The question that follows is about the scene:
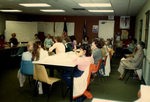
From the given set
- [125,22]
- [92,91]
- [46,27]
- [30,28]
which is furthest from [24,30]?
[92,91]

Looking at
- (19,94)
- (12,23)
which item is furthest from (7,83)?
(12,23)

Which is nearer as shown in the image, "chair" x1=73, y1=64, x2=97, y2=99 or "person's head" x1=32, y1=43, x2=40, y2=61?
"chair" x1=73, y1=64, x2=97, y2=99

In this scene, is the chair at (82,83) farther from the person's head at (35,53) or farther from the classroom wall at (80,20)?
the classroom wall at (80,20)

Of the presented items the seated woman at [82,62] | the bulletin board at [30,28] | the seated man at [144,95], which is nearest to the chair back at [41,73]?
the seated woman at [82,62]

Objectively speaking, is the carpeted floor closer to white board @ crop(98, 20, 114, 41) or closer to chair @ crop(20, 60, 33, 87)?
chair @ crop(20, 60, 33, 87)

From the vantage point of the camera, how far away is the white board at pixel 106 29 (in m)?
11.2

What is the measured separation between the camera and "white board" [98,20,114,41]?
36.6 ft

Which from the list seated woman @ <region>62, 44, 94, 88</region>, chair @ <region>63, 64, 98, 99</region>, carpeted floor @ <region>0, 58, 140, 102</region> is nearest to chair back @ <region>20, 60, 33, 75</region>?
carpeted floor @ <region>0, 58, 140, 102</region>

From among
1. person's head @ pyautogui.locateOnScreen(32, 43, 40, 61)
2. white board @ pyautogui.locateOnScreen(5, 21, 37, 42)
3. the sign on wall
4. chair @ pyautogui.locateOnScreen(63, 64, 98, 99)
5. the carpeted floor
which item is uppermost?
the sign on wall

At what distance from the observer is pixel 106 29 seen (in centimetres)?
1122

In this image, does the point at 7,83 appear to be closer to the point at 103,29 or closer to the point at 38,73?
the point at 38,73

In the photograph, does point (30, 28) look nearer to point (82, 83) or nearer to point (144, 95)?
point (82, 83)

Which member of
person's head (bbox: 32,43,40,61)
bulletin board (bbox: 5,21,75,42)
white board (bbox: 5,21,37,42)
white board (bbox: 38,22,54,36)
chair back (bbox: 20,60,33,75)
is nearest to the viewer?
chair back (bbox: 20,60,33,75)

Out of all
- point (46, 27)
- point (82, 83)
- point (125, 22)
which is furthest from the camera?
point (46, 27)
